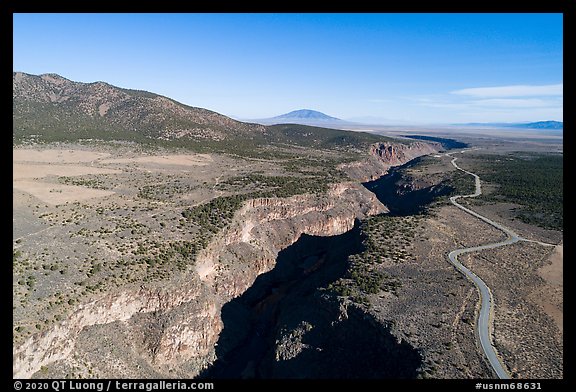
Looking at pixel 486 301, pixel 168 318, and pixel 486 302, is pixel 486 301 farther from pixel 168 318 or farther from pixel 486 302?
pixel 168 318

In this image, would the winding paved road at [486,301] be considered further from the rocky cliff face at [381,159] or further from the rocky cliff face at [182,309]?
the rocky cliff face at [381,159]

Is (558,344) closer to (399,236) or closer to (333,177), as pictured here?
(399,236)

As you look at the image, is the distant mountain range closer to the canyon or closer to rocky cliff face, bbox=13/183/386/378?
rocky cliff face, bbox=13/183/386/378

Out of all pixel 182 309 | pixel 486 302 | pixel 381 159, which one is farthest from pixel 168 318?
pixel 381 159

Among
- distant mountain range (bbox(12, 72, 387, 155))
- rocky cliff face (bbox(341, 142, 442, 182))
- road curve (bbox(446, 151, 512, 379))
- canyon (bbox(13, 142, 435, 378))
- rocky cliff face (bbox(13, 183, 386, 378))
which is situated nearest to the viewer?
road curve (bbox(446, 151, 512, 379))

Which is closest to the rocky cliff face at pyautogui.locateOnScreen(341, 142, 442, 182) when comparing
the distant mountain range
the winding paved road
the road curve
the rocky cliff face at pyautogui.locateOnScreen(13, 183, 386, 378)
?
the distant mountain range
